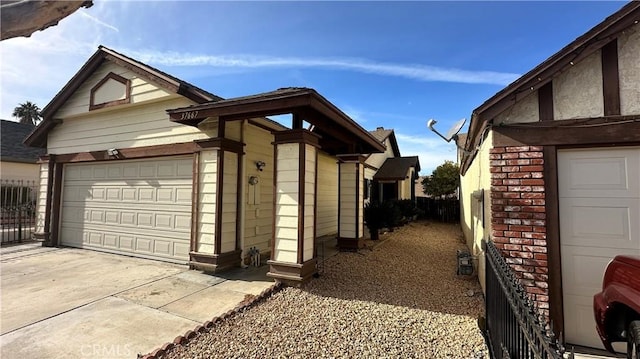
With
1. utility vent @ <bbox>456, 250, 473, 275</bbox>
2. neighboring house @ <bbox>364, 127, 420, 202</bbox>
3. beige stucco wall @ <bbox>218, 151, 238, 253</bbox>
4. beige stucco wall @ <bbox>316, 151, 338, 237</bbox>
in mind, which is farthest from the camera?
neighboring house @ <bbox>364, 127, 420, 202</bbox>

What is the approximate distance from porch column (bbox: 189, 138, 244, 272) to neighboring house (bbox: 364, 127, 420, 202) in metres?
9.19

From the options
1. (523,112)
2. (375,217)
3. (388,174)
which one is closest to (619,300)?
(523,112)

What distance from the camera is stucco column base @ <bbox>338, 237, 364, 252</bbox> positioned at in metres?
8.50

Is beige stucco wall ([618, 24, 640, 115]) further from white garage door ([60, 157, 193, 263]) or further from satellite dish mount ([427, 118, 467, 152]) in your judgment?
white garage door ([60, 157, 193, 263])

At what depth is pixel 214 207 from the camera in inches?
247

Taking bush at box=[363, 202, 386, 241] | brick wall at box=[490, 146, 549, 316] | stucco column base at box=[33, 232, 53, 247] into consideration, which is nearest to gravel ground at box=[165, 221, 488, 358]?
brick wall at box=[490, 146, 549, 316]

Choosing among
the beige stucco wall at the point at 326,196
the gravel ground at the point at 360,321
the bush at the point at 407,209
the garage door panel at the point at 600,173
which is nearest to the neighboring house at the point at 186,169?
the gravel ground at the point at 360,321

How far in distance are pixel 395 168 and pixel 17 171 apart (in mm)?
20953

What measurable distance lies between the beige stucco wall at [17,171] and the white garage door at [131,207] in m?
9.11

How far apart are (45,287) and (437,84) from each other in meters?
14.9

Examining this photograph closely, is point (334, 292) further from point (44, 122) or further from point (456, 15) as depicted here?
point (44, 122)

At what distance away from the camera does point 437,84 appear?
13789mm

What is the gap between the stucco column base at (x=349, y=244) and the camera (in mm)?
8500

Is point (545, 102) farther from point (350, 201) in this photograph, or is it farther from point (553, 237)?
point (350, 201)
